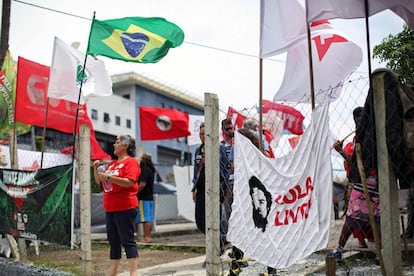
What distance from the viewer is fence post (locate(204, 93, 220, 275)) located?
4074mm

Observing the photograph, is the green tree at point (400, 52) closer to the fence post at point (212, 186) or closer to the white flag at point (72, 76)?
the fence post at point (212, 186)

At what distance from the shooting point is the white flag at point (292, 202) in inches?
143

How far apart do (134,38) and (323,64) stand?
2.94m

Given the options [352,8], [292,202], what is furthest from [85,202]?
[352,8]

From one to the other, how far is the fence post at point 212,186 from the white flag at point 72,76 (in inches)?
150

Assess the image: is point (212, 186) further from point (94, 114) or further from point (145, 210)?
point (94, 114)

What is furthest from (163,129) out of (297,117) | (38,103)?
(38,103)

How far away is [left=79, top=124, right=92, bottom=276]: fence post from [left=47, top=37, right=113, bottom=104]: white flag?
6.75 ft

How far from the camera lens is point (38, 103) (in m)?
7.87

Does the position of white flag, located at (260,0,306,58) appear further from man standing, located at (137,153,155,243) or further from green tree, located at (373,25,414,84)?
man standing, located at (137,153,155,243)

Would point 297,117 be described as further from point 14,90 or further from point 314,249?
point 314,249

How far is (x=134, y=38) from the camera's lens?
724 centimetres

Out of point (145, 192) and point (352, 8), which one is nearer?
point (352, 8)

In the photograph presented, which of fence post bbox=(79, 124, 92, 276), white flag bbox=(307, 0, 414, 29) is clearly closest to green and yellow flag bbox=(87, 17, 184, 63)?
fence post bbox=(79, 124, 92, 276)
